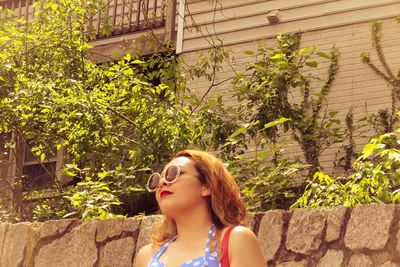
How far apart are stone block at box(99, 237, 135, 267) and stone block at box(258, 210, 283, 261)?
971mm

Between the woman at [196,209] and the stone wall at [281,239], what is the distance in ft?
3.85

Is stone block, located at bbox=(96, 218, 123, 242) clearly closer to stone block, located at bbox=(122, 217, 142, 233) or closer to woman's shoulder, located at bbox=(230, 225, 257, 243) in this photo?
stone block, located at bbox=(122, 217, 142, 233)

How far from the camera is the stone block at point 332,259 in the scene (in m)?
4.38

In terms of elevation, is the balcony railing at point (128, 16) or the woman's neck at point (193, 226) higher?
the balcony railing at point (128, 16)

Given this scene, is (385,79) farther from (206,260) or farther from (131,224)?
(206,260)

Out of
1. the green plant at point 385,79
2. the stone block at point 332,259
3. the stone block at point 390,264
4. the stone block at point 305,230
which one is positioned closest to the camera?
the stone block at point 390,264

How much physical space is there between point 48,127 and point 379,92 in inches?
132

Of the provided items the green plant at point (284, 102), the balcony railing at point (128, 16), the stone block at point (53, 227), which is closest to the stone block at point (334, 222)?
the stone block at point (53, 227)

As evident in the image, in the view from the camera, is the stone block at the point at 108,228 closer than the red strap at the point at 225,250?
No

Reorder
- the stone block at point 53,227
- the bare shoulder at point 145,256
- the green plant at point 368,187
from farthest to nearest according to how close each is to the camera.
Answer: the stone block at point 53,227 < the green plant at point 368,187 < the bare shoulder at point 145,256

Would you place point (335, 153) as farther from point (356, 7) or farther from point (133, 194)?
point (133, 194)

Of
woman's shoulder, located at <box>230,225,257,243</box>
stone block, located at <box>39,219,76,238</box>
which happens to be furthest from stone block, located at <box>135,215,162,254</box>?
woman's shoulder, located at <box>230,225,257,243</box>

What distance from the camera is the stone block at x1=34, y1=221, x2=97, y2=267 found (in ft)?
17.9

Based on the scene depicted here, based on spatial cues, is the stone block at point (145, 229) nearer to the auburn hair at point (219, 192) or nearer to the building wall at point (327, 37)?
the auburn hair at point (219, 192)
